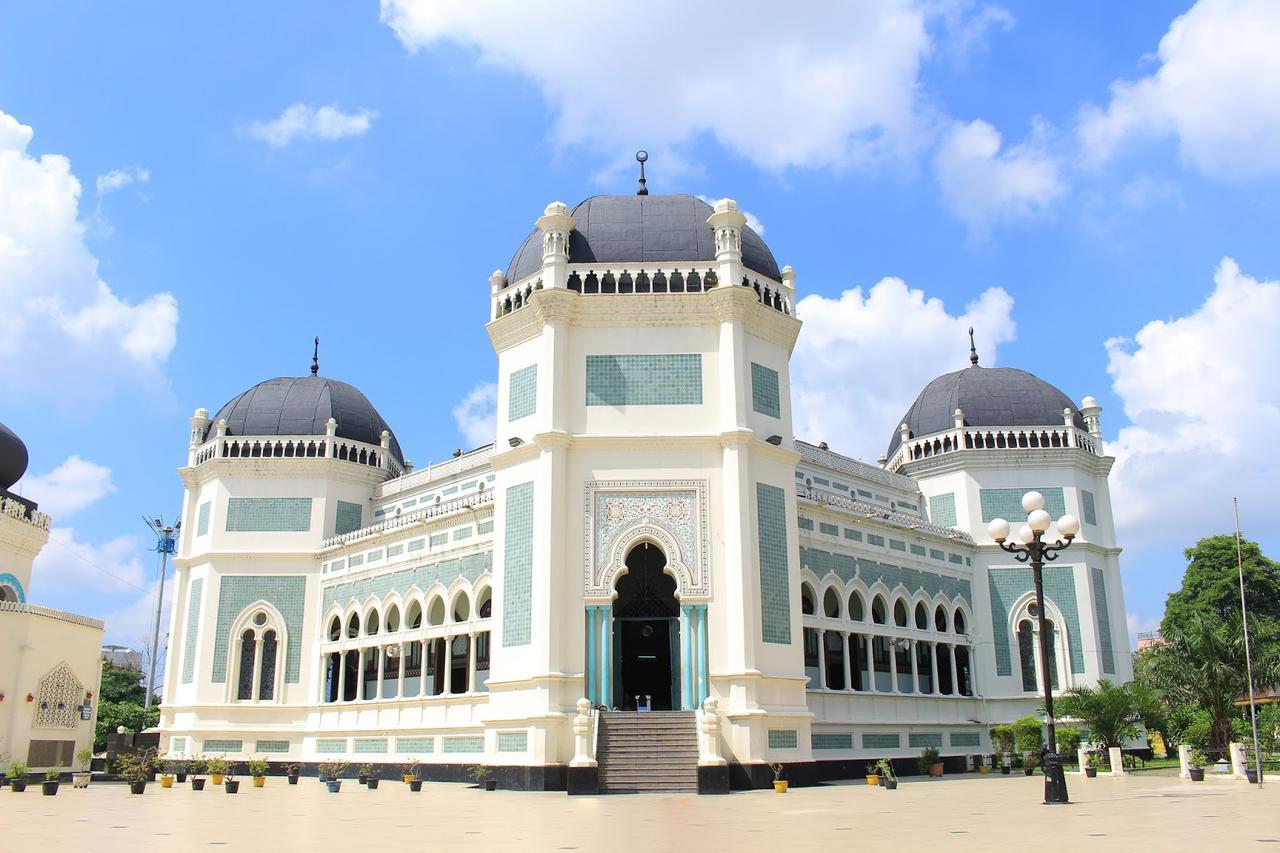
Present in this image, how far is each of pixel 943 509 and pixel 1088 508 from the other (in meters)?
5.43

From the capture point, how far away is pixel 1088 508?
130 ft

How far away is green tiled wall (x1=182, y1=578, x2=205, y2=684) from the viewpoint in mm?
37188

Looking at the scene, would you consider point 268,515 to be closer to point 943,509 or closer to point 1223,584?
point 943,509

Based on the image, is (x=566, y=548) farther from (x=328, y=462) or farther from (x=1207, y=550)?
(x=1207, y=550)

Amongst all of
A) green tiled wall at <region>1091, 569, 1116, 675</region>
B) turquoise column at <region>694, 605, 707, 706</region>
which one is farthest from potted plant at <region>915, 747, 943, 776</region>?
turquoise column at <region>694, 605, 707, 706</region>

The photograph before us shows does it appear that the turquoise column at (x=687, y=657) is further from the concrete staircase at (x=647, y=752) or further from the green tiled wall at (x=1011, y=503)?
the green tiled wall at (x=1011, y=503)

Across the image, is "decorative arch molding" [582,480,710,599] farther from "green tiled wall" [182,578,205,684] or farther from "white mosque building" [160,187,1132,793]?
"green tiled wall" [182,578,205,684]

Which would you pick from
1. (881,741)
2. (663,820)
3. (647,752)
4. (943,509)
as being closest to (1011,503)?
(943,509)

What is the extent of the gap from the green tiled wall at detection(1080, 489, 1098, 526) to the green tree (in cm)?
1425

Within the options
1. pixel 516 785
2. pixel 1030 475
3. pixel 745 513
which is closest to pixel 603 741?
pixel 516 785

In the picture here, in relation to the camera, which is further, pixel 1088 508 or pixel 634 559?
pixel 1088 508

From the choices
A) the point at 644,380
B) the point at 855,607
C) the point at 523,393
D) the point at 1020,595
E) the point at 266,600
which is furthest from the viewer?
the point at 1020,595

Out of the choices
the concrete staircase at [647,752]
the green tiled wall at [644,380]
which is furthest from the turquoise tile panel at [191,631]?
the concrete staircase at [647,752]

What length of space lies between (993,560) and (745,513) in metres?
16.9
